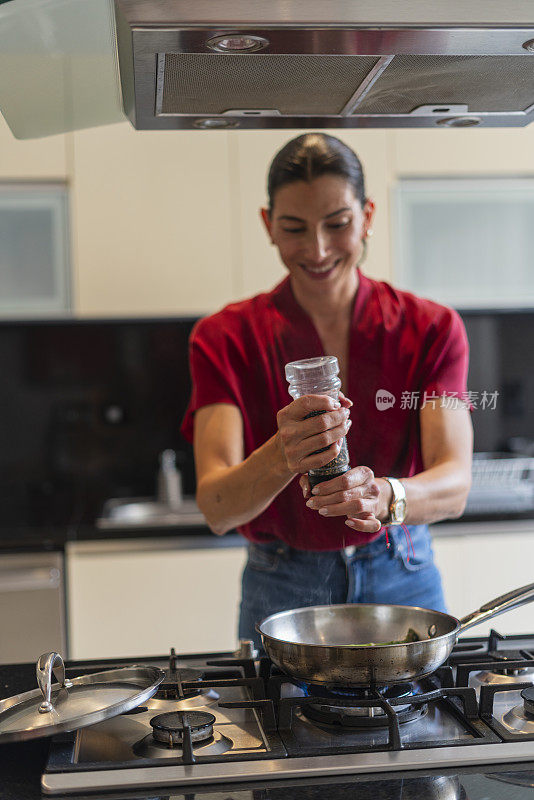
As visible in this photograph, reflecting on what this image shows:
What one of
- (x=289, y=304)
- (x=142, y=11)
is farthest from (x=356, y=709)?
(x=142, y=11)

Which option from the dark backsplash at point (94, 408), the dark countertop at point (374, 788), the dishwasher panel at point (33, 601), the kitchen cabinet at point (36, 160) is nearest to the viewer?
the dark countertop at point (374, 788)

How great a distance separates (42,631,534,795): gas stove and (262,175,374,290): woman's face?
1.84 feet

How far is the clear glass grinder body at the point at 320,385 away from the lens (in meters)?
1.05

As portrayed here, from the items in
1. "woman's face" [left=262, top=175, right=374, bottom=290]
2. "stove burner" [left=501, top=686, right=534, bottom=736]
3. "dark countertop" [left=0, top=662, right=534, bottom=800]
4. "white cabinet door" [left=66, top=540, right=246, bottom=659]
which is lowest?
"white cabinet door" [left=66, top=540, right=246, bottom=659]

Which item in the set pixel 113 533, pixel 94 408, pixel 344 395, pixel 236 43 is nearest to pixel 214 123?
pixel 236 43

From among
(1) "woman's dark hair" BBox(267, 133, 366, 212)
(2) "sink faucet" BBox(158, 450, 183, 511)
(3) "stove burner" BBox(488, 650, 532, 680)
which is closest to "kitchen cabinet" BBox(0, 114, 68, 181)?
(2) "sink faucet" BBox(158, 450, 183, 511)

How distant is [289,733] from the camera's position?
0.94 metres

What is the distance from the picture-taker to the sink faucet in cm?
284

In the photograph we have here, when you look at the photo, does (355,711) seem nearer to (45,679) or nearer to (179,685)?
(179,685)

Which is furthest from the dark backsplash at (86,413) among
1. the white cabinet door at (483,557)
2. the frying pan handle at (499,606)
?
the frying pan handle at (499,606)

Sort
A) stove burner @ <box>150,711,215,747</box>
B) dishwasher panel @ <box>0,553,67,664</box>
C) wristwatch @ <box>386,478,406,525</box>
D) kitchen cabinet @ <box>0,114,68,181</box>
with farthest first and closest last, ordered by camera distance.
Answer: kitchen cabinet @ <box>0,114,68,181</box> → dishwasher panel @ <box>0,553,67,664</box> → wristwatch @ <box>386,478,406,525</box> → stove burner @ <box>150,711,215,747</box>

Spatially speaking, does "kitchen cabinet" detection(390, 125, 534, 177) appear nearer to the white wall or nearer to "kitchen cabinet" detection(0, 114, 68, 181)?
the white wall

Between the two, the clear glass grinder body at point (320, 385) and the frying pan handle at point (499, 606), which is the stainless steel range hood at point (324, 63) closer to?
the clear glass grinder body at point (320, 385)

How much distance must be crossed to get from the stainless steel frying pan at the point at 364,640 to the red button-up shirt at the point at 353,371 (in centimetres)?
19
